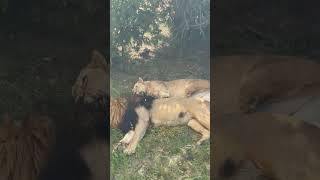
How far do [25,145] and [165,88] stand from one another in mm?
2112

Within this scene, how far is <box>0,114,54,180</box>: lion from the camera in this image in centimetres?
687

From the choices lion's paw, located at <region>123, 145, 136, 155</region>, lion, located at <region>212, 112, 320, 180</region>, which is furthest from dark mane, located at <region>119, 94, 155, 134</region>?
lion, located at <region>212, 112, 320, 180</region>

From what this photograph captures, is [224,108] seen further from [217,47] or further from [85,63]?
[85,63]

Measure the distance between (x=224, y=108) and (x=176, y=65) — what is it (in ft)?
3.03

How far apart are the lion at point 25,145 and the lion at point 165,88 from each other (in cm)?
137

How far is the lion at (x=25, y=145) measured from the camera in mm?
6871

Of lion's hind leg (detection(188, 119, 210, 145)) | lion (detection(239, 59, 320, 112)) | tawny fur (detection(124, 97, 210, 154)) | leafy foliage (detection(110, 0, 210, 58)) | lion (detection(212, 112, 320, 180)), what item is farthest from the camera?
leafy foliage (detection(110, 0, 210, 58))

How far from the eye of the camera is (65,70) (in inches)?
274

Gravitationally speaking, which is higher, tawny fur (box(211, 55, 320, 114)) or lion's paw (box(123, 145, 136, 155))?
tawny fur (box(211, 55, 320, 114))

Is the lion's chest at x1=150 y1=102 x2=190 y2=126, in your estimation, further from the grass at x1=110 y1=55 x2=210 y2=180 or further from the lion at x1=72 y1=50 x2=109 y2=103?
the lion at x1=72 y1=50 x2=109 y2=103

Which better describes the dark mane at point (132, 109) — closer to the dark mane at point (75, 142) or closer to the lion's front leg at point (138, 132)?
the lion's front leg at point (138, 132)

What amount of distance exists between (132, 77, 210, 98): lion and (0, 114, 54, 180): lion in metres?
1.37

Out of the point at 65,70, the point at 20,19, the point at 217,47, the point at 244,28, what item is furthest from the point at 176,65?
the point at 20,19

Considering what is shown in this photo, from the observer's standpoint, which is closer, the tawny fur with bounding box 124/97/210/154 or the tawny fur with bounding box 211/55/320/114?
the tawny fur with bounding box 211/55/320/114
